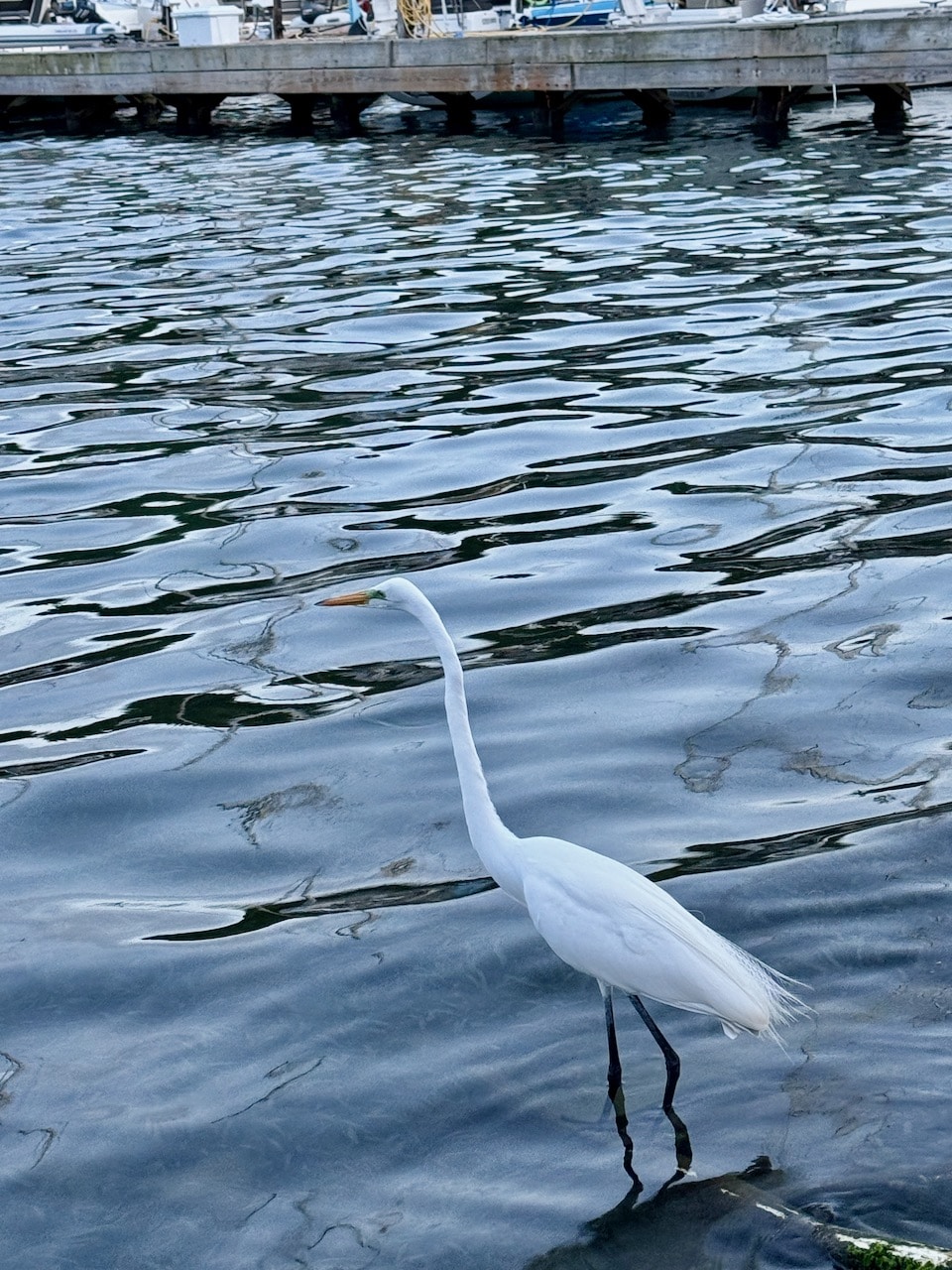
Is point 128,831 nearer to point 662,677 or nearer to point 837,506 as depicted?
point 662,677

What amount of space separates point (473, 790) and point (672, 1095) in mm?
1016

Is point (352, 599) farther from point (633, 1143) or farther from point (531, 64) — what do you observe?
point (531, 64)

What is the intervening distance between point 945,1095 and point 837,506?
17.1ft

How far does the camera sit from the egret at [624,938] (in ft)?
13.6

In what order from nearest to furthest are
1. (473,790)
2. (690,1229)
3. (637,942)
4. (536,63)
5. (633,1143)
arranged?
(690,1229), (637,942), (633,1143), (473,790), (536,63)

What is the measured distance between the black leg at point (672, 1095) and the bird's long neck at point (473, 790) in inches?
20.0

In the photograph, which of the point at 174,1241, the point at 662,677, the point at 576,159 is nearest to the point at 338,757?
the point at 662,677

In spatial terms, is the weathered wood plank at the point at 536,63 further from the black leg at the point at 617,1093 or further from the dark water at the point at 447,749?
the black leg at the point at 617,1093

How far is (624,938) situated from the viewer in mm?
4168

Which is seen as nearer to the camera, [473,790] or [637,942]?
[637,942]

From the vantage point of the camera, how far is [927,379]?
1138cm

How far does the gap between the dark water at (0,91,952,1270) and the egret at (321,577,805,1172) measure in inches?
13.6

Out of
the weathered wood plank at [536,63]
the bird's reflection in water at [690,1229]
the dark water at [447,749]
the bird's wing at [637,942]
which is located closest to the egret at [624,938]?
the bird's wing at [637,942]

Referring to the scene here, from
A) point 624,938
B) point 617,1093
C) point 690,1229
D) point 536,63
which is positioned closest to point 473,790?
point 624,938
